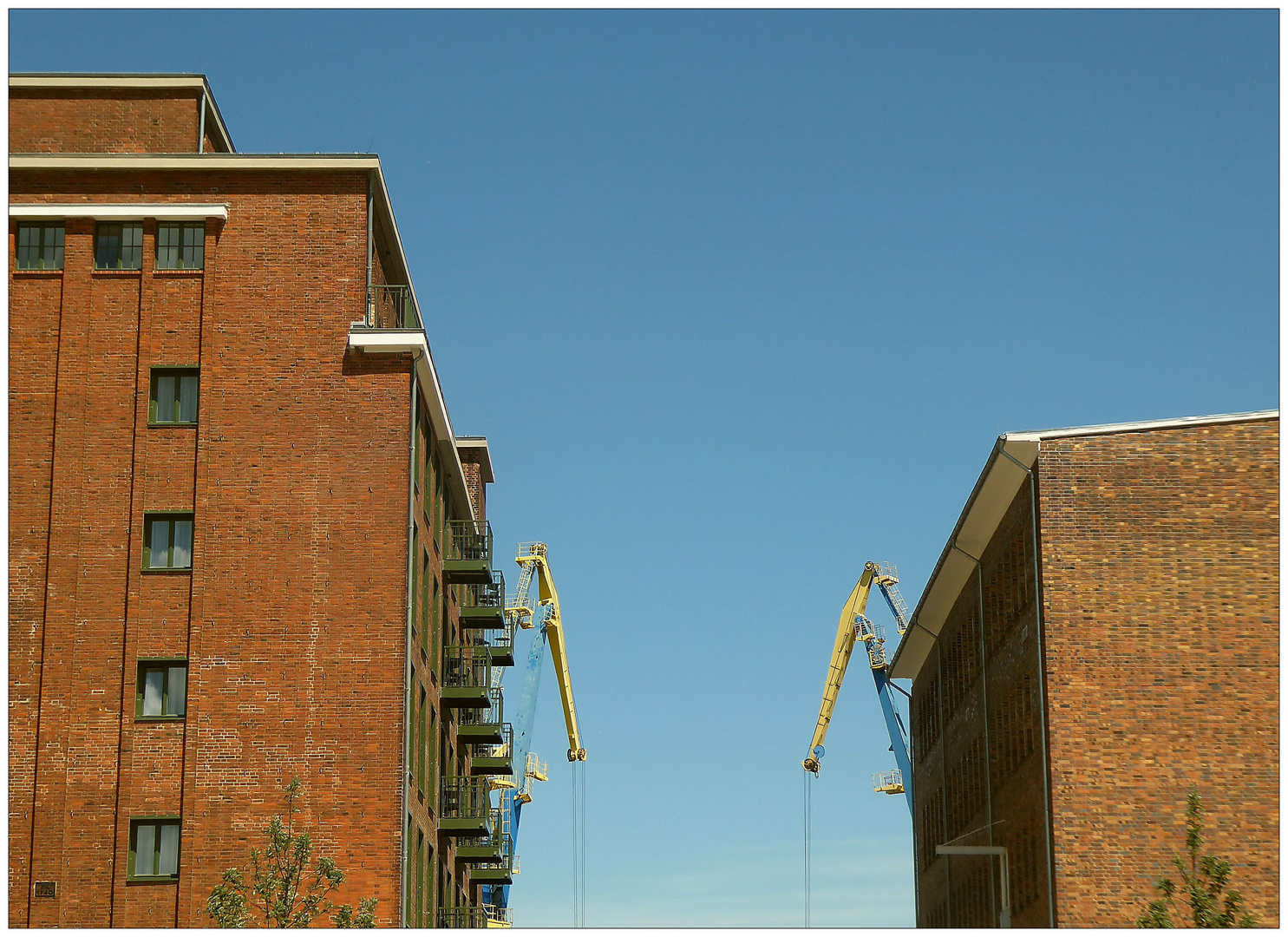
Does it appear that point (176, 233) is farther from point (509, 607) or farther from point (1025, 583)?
point (509, 607)

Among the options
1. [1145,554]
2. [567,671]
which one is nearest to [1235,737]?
[1145,554]

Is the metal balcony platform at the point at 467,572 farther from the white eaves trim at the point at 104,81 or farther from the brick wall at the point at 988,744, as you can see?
the white eaves trim at the point at 104,81

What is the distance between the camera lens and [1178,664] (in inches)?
1471

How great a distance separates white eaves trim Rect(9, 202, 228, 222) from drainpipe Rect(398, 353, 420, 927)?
19.8ft

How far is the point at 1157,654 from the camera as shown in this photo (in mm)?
37531

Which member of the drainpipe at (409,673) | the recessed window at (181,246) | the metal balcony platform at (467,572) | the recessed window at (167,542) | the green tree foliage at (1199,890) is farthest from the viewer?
the metal balcony platform at (467,572)

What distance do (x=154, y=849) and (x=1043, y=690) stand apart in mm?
19202

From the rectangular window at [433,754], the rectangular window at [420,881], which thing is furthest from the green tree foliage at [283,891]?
the rectangular window at [433,754]

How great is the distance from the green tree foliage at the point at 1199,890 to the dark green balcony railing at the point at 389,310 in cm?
2153

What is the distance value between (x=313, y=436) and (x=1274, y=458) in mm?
21225

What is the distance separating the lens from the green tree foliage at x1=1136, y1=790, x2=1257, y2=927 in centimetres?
3278

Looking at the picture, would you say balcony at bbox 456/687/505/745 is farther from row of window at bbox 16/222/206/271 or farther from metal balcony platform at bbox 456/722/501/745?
row of window at bbox 16/222/206/271

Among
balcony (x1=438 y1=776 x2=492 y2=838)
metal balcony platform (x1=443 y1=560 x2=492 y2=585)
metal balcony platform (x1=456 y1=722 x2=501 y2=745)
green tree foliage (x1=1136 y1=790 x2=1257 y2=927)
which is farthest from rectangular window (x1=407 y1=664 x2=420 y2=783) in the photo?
green tree foliage (x1=1136 y1=790 x2=1257 y2=927)

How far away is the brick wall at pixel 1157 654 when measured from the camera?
1428 inches
